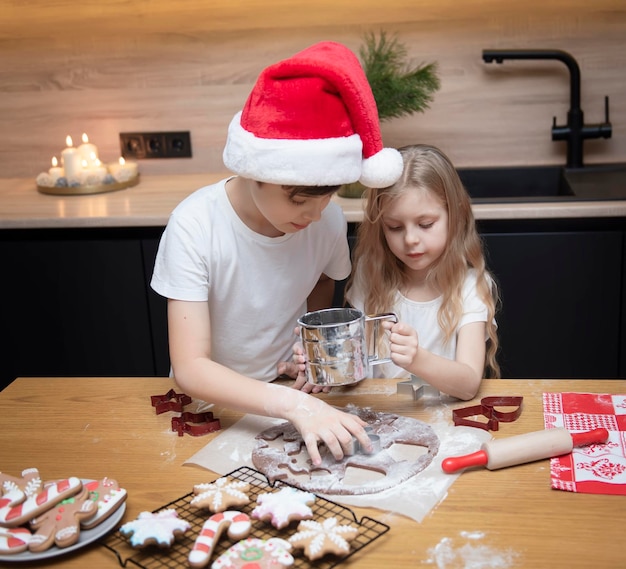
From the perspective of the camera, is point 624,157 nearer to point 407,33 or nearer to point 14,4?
point 407,33

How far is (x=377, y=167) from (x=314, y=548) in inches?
21.1

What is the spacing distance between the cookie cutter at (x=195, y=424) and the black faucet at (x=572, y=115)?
1.53m

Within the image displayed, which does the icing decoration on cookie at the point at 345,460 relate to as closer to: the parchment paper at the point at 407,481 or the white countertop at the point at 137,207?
the parchment paper at the point at 407,481

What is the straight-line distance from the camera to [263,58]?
249cm

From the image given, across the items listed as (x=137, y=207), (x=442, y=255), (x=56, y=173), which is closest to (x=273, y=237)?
(x=442, y=255)

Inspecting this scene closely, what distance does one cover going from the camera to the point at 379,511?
0.92m

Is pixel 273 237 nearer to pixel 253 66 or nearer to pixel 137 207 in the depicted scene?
pixel 137 207

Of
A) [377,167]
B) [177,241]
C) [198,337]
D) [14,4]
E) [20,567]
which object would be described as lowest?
[20,567]

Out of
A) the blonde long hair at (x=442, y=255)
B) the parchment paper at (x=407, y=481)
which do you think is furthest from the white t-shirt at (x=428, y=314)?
the parchment paper at (x=407, y=481)

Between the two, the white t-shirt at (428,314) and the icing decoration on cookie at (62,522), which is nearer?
the icing decoration on cookie at (62,522)

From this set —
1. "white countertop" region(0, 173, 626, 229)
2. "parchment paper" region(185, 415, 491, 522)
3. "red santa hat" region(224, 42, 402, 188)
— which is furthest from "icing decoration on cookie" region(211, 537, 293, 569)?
"white countertop" region(0, 173, 626, 229)

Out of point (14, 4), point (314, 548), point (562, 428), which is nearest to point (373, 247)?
point (562, 428)

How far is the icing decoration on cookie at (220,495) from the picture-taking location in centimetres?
91

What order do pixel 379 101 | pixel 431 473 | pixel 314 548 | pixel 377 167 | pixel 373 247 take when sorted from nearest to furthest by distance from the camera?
pixel 314 548
pixel 431 473
pixel 377 167
pixel 373 247
pixel 379 101
